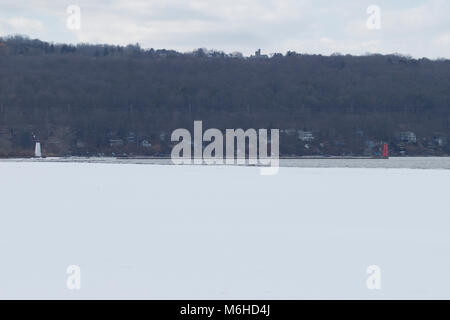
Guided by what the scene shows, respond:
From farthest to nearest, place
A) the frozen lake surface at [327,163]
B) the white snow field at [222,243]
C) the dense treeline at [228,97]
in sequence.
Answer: the dense treeline at [228,97], the frozen lake surface at [327,163], the white snow field at [222,243]

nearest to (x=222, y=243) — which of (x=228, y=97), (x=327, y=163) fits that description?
(x=327, y=163)

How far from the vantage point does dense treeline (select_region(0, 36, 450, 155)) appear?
81250 mm

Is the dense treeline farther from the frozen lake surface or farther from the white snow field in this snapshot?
the white snow field

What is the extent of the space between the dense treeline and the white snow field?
60948 mm

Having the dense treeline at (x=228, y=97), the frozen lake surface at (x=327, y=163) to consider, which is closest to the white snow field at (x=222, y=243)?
the frozen lake surface at (x=327, y=163)

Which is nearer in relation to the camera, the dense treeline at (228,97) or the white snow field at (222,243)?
the white snow field at (222,243)

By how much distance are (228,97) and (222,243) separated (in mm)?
82509

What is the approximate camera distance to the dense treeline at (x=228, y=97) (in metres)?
81.2

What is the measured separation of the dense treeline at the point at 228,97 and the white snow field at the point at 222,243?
60.9 m

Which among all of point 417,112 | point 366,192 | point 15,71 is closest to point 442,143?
point 417,112

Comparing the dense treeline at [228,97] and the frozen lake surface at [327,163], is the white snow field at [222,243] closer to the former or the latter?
the frozen lake surface at [327,163]

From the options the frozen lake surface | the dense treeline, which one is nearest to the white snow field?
the frozen lake surface

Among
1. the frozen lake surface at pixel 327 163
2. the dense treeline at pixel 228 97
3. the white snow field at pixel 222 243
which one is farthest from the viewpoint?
the dense treeline at pixel 228 97
